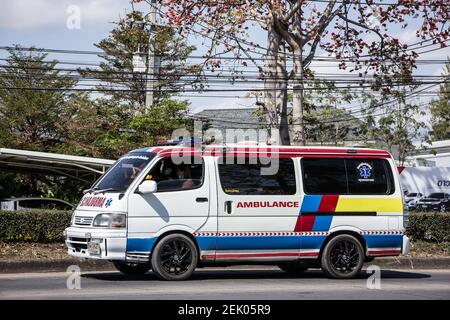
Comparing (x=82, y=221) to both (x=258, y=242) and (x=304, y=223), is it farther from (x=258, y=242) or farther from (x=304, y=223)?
(x=304, y=223)

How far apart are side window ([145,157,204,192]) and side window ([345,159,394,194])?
2.86m

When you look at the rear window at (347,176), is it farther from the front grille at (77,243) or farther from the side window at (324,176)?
the front grille at (77,243)

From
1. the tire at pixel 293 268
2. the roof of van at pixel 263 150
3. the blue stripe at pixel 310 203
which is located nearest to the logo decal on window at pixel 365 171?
the roof of van at pixel 263 150

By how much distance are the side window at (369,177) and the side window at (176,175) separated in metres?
2.86

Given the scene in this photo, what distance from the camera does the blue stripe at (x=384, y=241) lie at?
13.7 metres

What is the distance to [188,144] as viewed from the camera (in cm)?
1296

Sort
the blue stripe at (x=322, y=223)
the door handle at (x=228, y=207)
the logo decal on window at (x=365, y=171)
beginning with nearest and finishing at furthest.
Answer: the door handle at (x=228, y=207) < the blue stripe at (x=322, y=223) < the logo decal on window at (x=365, y=171)

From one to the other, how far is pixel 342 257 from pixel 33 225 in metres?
7.05

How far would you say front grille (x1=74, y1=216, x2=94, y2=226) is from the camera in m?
12.3

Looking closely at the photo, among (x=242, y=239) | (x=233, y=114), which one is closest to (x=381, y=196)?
(x=242, y=239)

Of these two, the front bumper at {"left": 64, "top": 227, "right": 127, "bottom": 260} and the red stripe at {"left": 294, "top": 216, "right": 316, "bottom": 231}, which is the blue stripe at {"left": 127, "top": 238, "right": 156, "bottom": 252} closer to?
the front bumper at {"left": 64, "top": 227, "right": 127, "bottom": 260}

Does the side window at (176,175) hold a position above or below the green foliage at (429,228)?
above

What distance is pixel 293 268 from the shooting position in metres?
14.7

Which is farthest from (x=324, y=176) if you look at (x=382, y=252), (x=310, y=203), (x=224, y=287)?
(x=224, y=287)
